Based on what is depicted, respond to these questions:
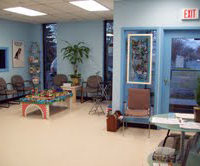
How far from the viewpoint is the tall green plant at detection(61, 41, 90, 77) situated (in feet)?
26.5

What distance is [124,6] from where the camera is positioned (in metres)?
5.14

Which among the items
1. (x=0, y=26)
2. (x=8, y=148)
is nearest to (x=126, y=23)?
(x=8, y=148)

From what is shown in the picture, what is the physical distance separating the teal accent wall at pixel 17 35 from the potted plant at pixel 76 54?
1553 millimetres

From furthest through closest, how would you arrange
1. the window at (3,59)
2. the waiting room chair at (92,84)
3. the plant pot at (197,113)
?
the window at (3,59) → the waiting room chair at (92,84) → the plant pot at (197,113)

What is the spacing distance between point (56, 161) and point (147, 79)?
2.59 m

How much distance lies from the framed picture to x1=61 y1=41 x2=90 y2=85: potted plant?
312cm

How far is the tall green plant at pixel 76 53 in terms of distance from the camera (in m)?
8.08

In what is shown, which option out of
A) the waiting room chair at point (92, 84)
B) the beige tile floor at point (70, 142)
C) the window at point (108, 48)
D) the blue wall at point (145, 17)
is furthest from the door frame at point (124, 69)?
the window at point (108, 48)

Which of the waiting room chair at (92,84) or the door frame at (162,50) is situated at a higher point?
the door frame at (162,50)

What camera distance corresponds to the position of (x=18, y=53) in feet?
28.0

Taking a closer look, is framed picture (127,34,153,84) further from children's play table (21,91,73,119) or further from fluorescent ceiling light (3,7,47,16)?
fluorescent ceiling light (3,7,47,16)

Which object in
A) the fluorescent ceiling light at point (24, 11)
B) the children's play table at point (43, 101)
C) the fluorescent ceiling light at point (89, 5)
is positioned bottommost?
the children's play table at point (43, 101)

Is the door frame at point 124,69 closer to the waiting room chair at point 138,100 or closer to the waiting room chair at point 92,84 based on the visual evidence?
the waiting room chair at point 138,100

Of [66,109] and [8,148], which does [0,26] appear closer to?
[66,109]
